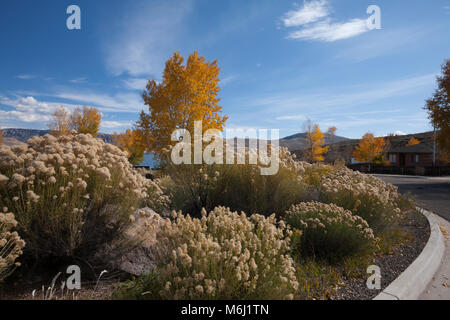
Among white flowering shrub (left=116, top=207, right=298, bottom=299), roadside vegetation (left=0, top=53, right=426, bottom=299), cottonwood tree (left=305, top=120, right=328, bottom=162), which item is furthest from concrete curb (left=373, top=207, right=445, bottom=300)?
cottonwood tree (left=305, top=120, right=328, bottom=162)

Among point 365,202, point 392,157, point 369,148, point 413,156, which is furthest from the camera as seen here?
point 392,157

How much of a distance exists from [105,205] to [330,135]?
176 ft

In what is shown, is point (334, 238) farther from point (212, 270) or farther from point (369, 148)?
point (369, 148)

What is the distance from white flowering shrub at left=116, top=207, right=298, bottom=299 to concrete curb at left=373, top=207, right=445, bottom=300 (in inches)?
49.9

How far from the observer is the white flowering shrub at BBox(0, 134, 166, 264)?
3043 millimetres

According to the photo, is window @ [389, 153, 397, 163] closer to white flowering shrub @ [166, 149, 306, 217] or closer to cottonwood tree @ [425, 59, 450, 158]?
cottonwood tree @ [425, 59, 450, 158]

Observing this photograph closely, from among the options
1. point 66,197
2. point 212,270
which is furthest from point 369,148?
point 66,197

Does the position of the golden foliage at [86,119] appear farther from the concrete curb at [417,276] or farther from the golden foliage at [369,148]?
the golden foliage at [369,148]

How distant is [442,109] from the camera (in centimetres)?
1947

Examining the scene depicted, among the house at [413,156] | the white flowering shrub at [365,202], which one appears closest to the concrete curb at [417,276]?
the white flowering shrub at [365,202]

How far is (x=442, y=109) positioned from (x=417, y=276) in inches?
847
